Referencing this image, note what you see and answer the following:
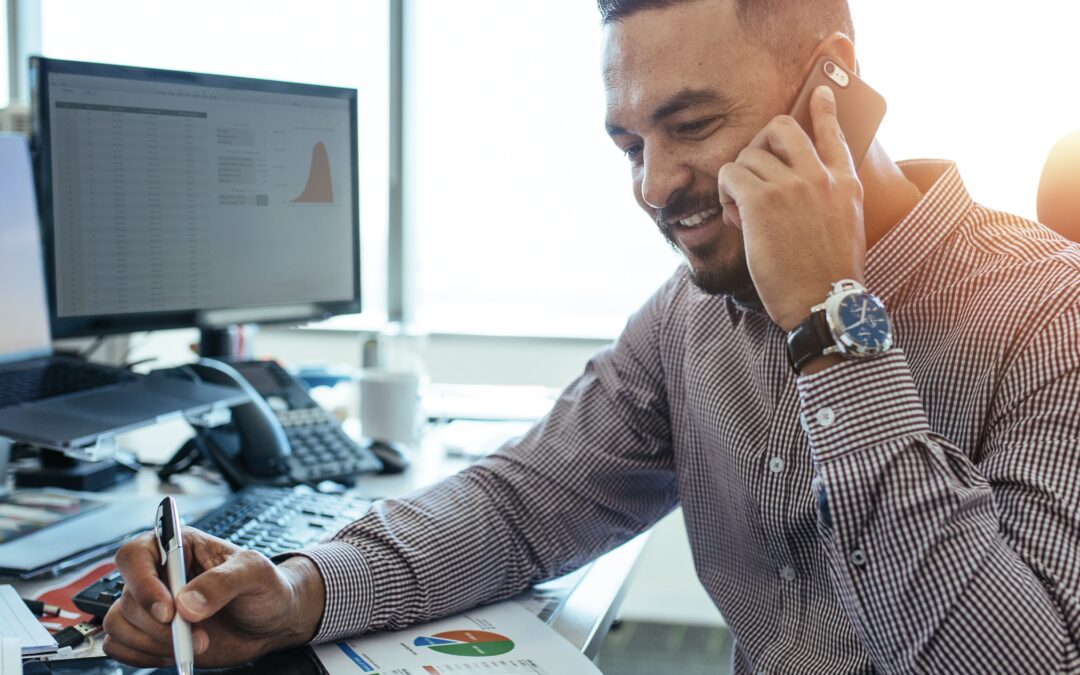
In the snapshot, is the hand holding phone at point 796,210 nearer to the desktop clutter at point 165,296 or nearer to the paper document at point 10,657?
the desktop clutter at point 165,296

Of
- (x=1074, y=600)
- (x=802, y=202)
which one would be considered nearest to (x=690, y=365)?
(x=802, y=202)

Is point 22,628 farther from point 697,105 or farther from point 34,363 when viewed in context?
point 697,105

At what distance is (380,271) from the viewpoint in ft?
11.9

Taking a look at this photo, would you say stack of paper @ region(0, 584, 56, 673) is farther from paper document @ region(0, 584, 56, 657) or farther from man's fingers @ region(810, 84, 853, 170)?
man's fingers @ region(810, 84, 853, 170)

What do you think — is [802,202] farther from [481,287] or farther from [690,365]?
[481,287]

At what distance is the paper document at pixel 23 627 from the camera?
2.52 feet

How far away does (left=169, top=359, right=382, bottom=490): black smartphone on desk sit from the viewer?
137 cm

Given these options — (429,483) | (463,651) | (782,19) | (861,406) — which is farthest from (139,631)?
(782,19)

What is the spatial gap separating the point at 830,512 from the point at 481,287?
298cm

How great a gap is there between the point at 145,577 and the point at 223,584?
2.3 inches

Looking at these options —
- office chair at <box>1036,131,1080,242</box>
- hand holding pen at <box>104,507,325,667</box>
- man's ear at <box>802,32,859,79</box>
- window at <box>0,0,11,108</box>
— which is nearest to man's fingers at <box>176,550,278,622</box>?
hand holding pen at <box>104,507,325,667</box>

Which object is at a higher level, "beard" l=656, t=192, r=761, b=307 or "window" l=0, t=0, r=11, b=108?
"window" l=0, t=0, r=11, b=108

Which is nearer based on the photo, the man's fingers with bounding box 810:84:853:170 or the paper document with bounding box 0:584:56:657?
the paper document with bounding box 0:584:56:657

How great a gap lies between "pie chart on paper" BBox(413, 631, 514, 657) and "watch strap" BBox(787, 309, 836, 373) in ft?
1.17
